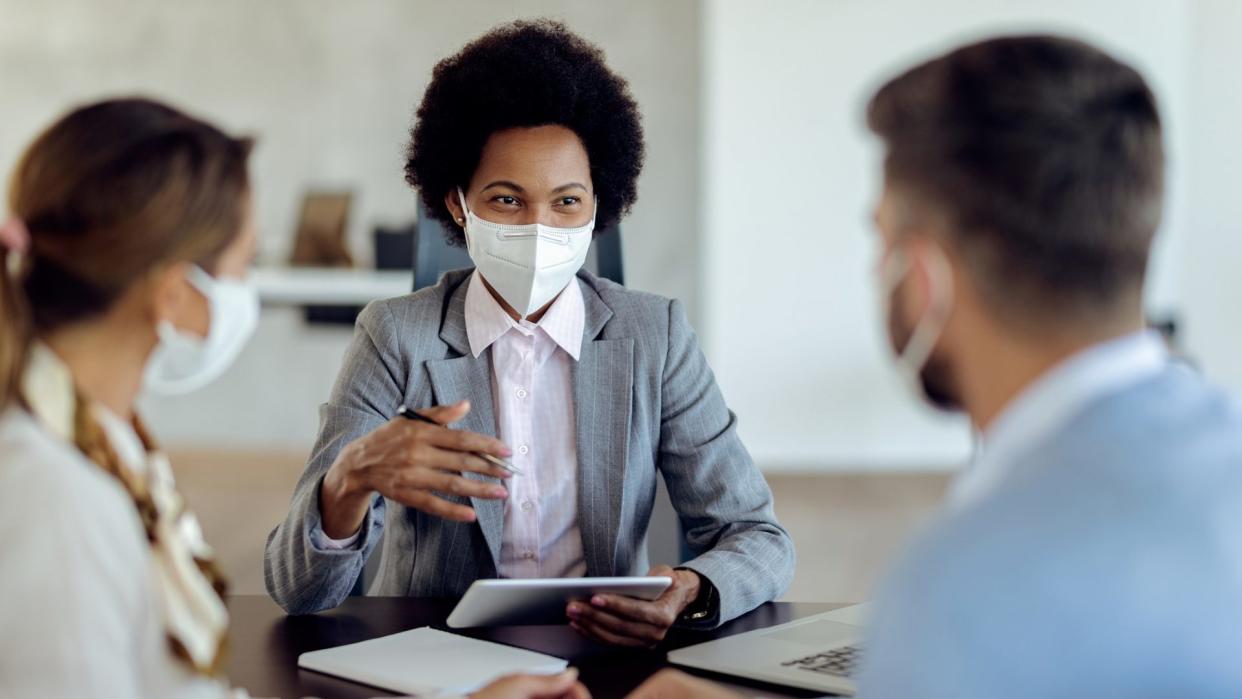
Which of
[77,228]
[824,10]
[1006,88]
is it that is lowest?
[77,228]

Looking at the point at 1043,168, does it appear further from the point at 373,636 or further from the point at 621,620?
the point at 373,636

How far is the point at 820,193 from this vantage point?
19.5 feet

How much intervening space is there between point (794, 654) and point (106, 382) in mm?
782

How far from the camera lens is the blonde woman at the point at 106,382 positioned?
A: 2.88ft

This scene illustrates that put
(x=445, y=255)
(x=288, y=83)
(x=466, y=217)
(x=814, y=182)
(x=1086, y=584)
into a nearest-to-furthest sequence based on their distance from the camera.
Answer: (x=1086, y=584)
(x=466, y=217)
(x=445, y=255)
(x=814, y=182)
(x=288, y=83)

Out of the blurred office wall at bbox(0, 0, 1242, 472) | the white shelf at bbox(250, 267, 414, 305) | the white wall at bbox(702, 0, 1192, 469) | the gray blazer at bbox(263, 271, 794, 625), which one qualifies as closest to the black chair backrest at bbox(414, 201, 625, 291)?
the gray blazer at bbox(263, 271, 794, 625)

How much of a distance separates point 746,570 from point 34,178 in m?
1.03

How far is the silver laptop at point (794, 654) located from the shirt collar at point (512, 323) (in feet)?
1.90

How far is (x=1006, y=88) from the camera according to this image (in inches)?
35.9

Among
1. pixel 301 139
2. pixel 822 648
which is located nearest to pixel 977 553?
pixel 822 648

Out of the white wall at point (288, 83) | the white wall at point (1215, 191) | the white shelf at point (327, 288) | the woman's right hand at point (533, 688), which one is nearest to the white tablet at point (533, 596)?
the woman's right hand at point (533, 688)

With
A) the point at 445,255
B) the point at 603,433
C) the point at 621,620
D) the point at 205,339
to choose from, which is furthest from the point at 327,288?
the point at 205,339

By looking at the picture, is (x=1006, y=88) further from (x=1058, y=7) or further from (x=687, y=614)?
(x=1058, y=7)

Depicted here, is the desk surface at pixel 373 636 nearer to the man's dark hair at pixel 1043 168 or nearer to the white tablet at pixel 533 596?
the white tablet at pixel 533 596
